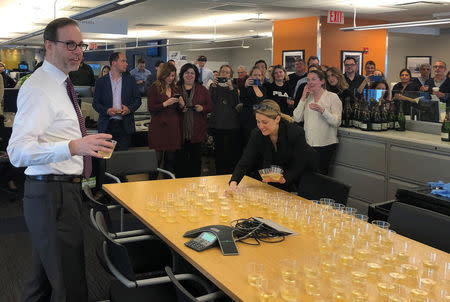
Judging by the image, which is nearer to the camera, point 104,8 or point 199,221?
point 199,221

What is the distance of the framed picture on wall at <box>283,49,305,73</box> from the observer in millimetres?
11664

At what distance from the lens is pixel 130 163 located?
454cm

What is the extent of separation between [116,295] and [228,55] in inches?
876

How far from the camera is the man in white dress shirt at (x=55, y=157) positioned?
2.45 m

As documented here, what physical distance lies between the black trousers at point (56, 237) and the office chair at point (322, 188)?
66.4 inches

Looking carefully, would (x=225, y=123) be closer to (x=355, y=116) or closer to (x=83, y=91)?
(x=355, y=116)

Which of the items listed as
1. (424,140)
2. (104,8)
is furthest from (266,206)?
(104,8)

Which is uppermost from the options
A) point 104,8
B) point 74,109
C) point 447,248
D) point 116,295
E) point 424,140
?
point 104,8

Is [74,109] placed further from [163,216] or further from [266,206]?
[266,206]

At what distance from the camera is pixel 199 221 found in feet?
9.68

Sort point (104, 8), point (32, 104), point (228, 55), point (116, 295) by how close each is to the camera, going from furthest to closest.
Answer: point (228, 55) → point (104, 8) → point (116, 295) → point (32, 104)

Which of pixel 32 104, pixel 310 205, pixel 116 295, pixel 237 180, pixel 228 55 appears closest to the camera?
pixel 32 104

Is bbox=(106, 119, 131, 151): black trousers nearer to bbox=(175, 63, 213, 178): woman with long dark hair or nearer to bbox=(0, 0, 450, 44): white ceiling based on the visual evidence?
bbox=(175, 63, 213, 178): woman with long dark hair

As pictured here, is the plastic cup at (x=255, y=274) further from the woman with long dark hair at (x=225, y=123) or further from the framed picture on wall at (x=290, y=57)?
the framed picture on wall at (x=290, y=57)
